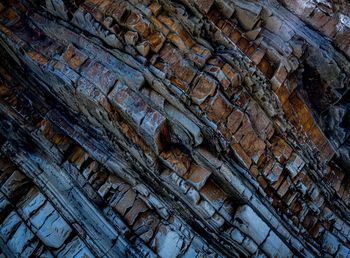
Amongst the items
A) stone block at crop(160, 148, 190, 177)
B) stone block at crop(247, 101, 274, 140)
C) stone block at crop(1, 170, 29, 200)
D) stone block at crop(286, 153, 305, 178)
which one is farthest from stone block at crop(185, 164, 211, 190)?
stone block at crop(1, 170, 29, 200)

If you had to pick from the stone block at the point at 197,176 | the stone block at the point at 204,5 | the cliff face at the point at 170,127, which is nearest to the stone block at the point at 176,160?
the cliff face at the point at 170,127

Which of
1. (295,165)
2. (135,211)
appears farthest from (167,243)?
(295,165)

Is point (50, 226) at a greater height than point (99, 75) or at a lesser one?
lesser

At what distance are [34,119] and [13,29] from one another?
10.0 ft

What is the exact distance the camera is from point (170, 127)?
28.6 feet

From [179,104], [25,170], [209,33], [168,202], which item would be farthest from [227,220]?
[25,170]

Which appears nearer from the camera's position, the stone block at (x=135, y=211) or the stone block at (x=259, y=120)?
the stone block at (x=135, y=211)

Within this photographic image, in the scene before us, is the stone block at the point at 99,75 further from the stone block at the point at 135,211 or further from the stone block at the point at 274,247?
the stone block at the point at 274,247

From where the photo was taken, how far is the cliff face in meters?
8.77

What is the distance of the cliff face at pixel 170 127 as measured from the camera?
877 centimetres

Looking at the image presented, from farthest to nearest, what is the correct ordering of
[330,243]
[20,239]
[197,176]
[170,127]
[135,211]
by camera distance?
[330,243], [135,211], [20,239], [197,176], [170,127]

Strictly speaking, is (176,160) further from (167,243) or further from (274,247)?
(274,247)

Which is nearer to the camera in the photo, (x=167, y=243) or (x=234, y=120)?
(x=167, y=243)

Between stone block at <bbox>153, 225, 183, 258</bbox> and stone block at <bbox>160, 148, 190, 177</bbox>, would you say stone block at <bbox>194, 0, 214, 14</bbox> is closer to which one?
stone block at <bbox>160, 148, 190, 177</bbox>
